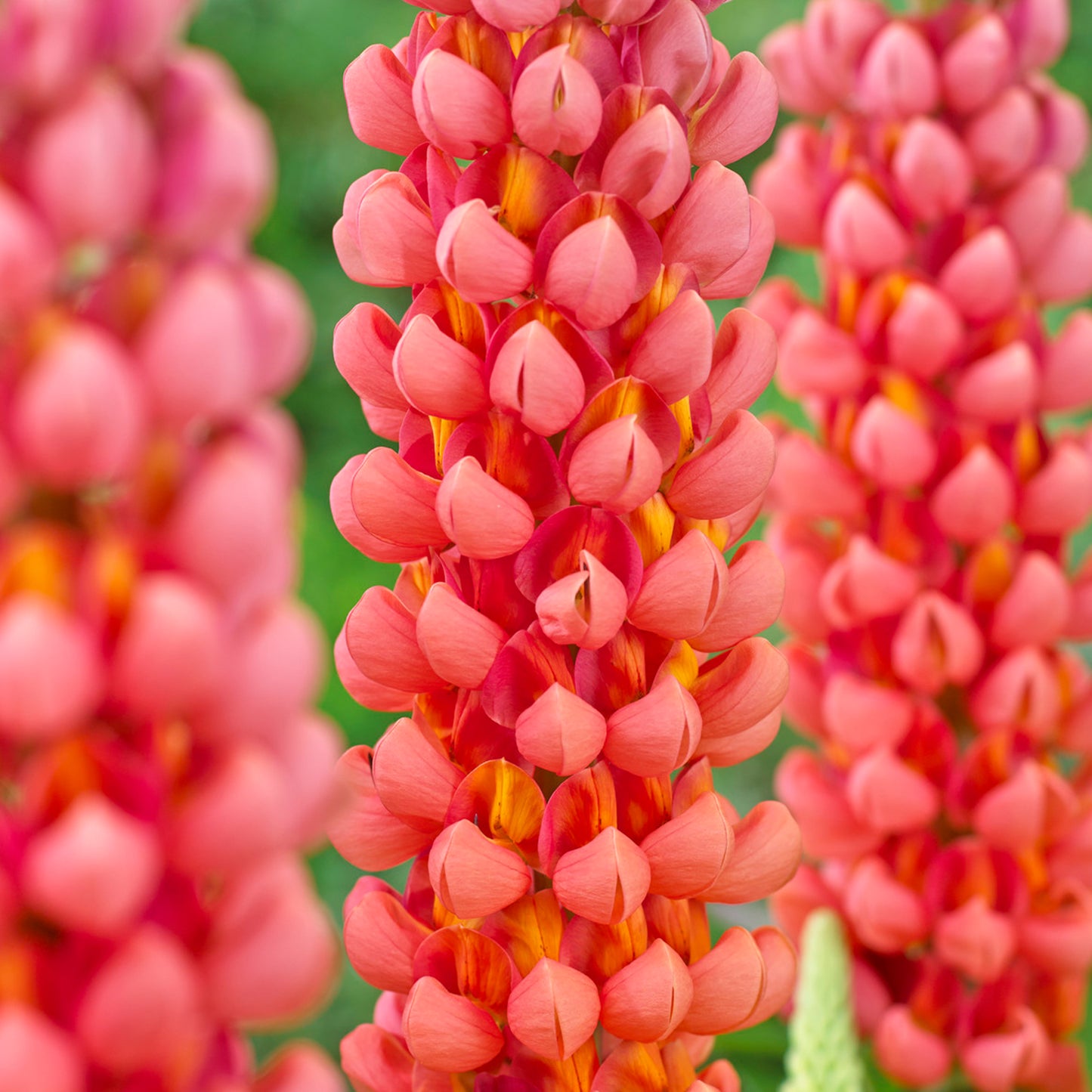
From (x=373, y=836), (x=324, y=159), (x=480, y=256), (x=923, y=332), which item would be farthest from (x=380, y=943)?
(x=324, y=159)

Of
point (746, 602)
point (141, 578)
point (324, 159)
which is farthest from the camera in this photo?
point (324, 159)

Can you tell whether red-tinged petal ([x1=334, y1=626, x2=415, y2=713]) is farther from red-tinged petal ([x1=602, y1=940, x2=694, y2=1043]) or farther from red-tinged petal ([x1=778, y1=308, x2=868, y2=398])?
red-tinged petal ([x1=778, y1=308, x2=868, y2=398])

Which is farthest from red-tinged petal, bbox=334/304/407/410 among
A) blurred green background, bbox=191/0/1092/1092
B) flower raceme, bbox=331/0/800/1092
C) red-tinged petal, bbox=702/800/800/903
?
blurred green background, bbox=191/0/1092/1092

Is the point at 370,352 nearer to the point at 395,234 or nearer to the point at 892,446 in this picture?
the point at 395,234

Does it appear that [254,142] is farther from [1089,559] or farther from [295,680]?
[1089,559]

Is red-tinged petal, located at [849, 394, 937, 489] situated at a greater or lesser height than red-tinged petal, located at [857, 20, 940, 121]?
lesser

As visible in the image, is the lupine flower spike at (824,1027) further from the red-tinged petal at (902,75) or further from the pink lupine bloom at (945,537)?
the red-tinged petal at (902,75)
